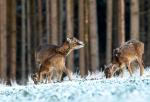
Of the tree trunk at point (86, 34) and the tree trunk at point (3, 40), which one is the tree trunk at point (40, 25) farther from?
the tree trunk at point (86, 34)

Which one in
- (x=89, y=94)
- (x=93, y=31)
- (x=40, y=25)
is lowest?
(x=89, y=94)

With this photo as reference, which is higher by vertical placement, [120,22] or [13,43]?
[120,22]

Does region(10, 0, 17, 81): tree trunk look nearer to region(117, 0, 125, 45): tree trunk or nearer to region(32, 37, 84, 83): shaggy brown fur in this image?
region(117, 0, 125, 45): tree trunk

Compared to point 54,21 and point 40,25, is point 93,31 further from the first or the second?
point 40,25

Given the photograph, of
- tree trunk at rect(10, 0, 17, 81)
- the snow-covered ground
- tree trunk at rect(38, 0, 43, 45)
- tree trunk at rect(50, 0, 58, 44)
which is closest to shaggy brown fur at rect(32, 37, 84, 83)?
the snow-covered ground

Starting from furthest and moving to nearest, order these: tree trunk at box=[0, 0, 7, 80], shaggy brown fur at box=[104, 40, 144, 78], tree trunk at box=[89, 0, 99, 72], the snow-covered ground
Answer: tree trunk at box=[0, 0, 7, 80] → tree trunk at box=[89, 0, 99, 72] → shaggy brown fur at box=[104, 40, 144, 78] → the snow-covered ground

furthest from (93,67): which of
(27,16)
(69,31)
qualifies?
(27,16)

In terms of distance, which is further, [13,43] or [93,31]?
[13,43]

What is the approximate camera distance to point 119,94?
7.77 metres

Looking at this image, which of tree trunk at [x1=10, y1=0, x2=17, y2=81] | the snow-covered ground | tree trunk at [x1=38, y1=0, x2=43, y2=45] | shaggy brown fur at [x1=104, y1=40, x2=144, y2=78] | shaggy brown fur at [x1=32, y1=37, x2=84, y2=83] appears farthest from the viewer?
tree trunk at [x1=38, y1=0, x2=43, y2=45]

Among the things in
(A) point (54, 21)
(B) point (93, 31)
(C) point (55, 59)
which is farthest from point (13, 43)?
(C) point (55, 59)

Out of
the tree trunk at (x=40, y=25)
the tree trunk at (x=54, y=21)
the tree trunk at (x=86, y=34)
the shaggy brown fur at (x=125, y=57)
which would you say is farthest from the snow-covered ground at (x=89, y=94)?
the tree trunk at (x=40, y=25)

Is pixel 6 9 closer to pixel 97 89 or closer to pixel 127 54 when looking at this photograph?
pixel 127 54

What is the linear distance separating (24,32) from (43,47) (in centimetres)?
947
